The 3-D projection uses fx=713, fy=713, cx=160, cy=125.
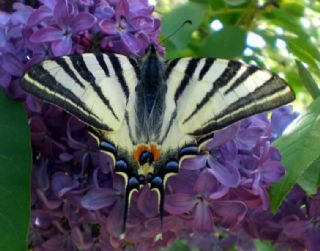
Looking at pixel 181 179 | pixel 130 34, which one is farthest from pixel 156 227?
pixel 130 34

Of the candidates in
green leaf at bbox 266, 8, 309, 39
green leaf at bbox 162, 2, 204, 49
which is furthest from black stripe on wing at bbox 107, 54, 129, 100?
green leaf at bbox 266, 8, 309, 39

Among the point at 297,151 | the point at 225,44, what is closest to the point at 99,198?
the point at 297,151

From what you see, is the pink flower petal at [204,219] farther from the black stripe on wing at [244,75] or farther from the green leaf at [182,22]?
the green leaf at [182,22]

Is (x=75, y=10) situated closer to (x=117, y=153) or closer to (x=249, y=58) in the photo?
(x=117, y=153)

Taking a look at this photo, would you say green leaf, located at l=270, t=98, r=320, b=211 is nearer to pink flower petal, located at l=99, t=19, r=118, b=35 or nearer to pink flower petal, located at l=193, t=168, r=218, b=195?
pink flower petal, located at l=193, t=168, r=218, b=195

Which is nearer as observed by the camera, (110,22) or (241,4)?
(110,22)

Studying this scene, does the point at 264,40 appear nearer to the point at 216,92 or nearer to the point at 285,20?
the point at 285,20

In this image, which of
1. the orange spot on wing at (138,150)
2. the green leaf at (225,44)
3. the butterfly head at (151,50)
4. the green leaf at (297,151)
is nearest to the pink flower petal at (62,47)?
the butterfly head at (151,50)

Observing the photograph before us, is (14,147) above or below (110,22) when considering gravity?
below
